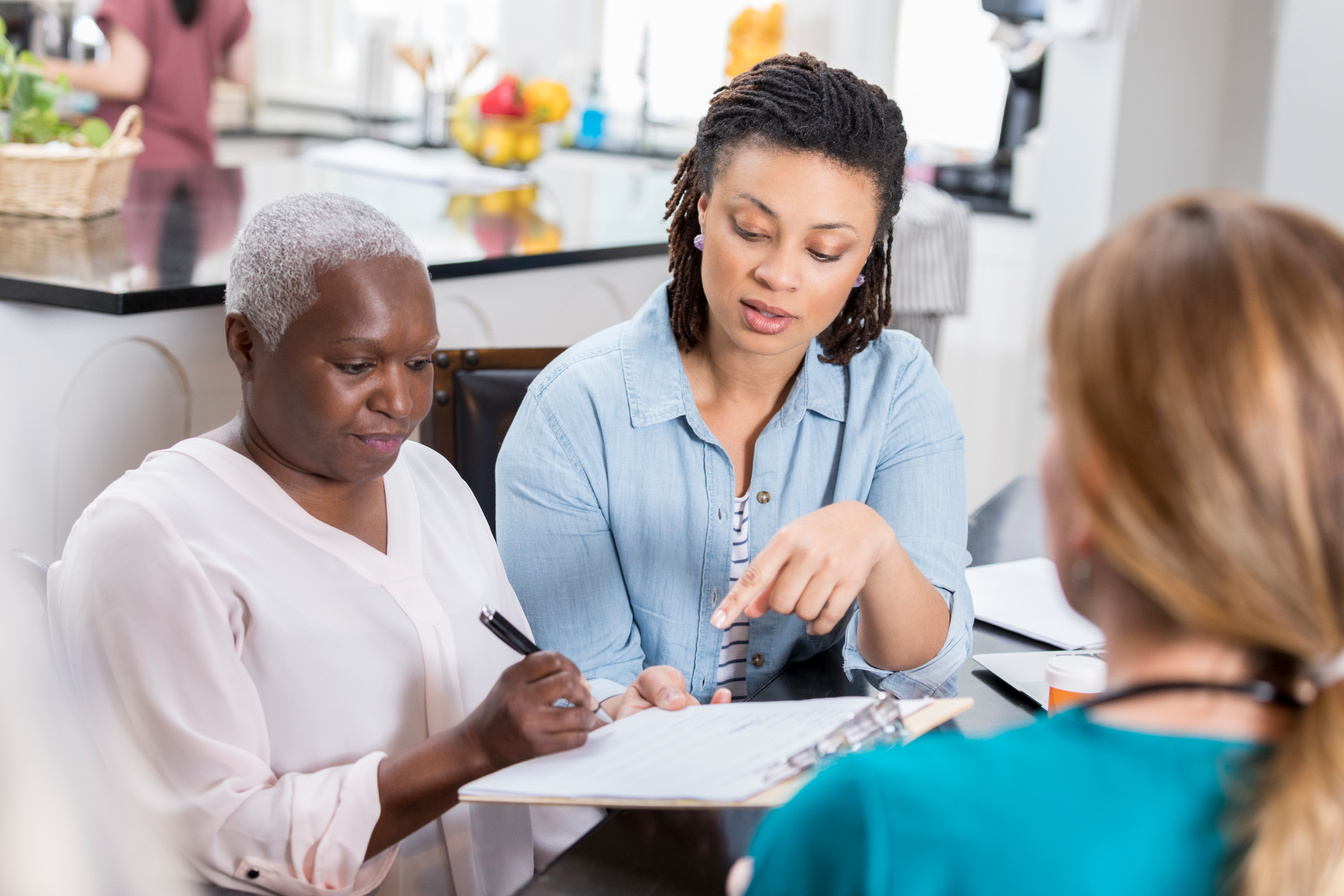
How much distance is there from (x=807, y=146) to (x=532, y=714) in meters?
0.66

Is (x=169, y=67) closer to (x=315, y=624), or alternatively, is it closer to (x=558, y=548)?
(x=558, y=548)

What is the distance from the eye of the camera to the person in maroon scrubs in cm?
330

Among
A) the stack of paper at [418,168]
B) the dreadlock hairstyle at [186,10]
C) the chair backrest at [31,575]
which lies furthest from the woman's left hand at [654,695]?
the dreadlock hairstyle at [186,10]

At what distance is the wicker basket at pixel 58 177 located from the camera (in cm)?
222

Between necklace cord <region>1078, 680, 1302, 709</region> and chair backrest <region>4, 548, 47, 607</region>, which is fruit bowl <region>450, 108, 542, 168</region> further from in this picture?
necklace cord <region>1078, 680, 1302, 709</region>

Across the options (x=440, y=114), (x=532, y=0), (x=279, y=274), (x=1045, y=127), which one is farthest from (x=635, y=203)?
(x=279, y=274)

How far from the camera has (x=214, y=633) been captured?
3.03 ft

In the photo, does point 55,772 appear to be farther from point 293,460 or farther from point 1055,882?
point 293,460

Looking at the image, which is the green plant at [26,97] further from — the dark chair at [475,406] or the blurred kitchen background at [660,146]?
the dark chair at [475,406]

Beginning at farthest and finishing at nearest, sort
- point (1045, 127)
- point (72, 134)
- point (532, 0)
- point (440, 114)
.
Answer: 1. point (532, 0)
2. point (440, 114)
3. point (1045, 127)
4. point (72, 134)

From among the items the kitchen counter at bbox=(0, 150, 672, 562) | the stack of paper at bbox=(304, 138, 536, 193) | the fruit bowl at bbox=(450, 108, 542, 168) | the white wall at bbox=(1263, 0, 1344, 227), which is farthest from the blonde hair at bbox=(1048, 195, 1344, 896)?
the fruit bowl at bbox=(450, 108, 542, 168)

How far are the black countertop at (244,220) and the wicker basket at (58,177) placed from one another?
0.10ft

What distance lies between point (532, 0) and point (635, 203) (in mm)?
1969

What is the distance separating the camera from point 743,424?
4.68 ft
